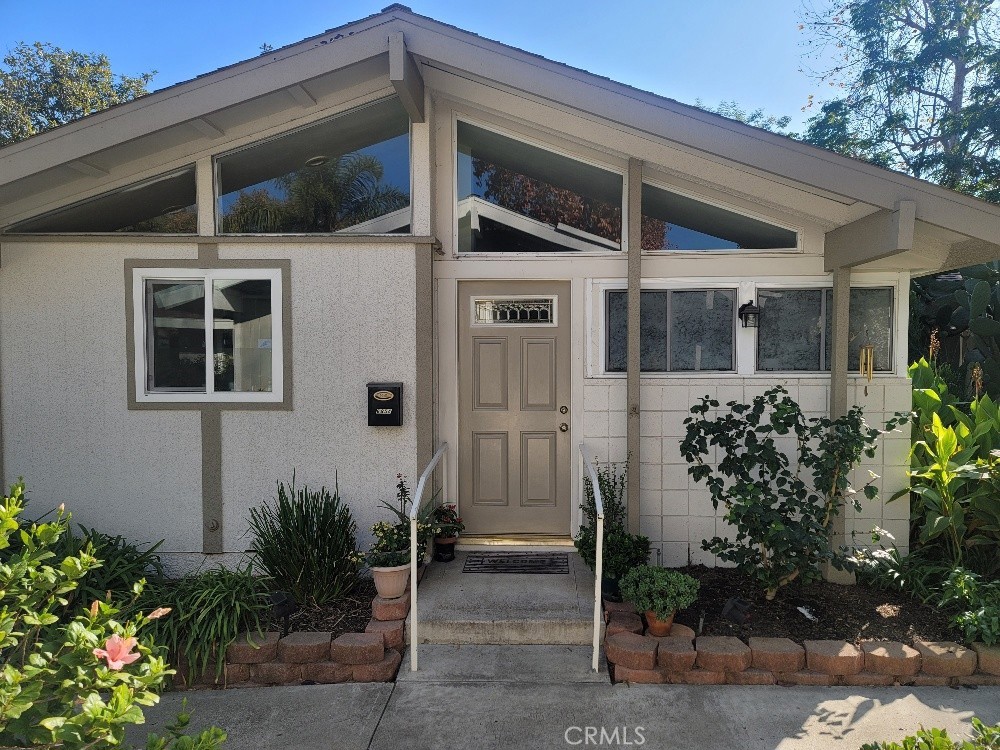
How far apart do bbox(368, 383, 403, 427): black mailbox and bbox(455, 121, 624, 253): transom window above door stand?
1.33m

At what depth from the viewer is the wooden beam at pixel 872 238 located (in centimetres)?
369

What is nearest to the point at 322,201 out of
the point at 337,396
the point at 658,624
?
the point at 337,396

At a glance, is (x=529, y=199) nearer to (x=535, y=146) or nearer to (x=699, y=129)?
(x=535, y=146)

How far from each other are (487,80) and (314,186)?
152 centimetres

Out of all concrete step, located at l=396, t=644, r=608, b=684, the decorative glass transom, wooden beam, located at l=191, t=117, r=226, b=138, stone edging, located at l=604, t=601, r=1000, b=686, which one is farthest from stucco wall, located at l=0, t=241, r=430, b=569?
stone edging, located at l=604, t=601, r=1000, b=686

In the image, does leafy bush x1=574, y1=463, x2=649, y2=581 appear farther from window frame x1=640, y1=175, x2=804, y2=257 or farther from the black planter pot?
window frame x1=640, y1=175, x2=804, y2=257

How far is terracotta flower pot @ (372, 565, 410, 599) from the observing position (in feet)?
13.3

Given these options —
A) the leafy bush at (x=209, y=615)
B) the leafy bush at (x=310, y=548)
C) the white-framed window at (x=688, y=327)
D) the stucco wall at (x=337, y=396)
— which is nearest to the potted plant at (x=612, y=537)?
the white-framed window at (x=688, y=327)

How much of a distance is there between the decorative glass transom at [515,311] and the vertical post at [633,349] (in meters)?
0.68

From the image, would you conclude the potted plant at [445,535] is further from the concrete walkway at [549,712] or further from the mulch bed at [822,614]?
the mulch bed at [822,614]

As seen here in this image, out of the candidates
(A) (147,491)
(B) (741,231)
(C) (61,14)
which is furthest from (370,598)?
(C) (61,14)

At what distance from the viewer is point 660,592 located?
12.3 ft

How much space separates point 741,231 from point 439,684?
3889 millimetres

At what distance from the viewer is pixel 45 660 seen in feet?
6.34
